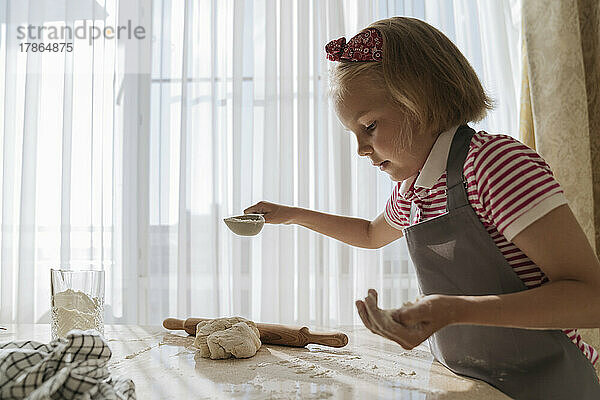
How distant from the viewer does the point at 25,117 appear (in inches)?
90.1

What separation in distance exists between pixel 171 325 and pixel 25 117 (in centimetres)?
145

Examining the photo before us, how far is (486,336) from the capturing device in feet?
2.94

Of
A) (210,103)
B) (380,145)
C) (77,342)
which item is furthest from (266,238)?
(77,342)

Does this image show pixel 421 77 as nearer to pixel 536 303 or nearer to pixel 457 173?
pixel 457 173

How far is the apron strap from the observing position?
0.93 metres

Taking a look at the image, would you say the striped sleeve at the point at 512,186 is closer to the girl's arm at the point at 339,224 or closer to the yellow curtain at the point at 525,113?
the girl's arm at the point at 339,224

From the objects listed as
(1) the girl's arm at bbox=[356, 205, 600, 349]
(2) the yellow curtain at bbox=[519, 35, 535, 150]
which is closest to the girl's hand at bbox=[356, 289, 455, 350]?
(1) the girl's arm at bbox=[356, 205, 600, 349]

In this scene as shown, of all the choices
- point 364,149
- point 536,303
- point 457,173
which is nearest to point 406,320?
point 536,303

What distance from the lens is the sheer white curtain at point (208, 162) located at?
224cm

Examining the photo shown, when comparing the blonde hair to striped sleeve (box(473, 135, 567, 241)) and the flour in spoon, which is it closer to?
striped sleeve (box(473, 135, 567, 241))

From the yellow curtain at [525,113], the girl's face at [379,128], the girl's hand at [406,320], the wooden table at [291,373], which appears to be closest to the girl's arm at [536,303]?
the girl's hand at [406,320]

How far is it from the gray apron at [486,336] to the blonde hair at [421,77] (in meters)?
0.09

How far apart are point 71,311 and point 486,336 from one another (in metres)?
0.67

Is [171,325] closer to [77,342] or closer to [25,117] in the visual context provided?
[77,342]
